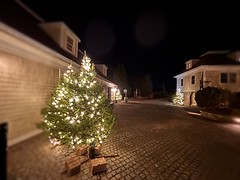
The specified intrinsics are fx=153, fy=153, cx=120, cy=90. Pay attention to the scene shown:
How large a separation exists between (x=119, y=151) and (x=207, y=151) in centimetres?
331

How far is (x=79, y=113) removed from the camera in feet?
14.7

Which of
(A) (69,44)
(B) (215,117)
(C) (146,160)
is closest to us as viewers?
(C) (146,160)

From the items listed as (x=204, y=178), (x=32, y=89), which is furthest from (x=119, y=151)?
(x=32, y=89)

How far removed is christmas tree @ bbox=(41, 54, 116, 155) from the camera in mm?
4422

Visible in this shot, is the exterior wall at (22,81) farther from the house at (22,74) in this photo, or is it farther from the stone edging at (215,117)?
the stone edging at (215,117)

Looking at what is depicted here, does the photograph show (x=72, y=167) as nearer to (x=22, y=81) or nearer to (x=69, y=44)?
(x=22, y=81)

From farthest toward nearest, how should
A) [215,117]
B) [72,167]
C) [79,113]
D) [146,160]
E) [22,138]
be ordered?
[215,117]
[22,138]
[146,160]
[79,113]
[72,167]

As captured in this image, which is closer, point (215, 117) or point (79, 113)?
point (79, 113)

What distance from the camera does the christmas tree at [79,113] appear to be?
14.5 feet

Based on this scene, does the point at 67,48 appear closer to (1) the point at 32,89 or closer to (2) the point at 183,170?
(1) the point at 32,89

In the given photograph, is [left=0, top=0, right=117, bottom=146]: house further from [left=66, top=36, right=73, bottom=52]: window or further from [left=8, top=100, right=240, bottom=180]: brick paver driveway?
[left=66, top=36, right=73, bottom=52]: window

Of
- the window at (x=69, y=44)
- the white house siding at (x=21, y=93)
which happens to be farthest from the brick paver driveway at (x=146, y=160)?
the window at (x=69, y=44)

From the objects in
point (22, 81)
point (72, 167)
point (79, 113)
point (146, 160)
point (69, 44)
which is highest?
point (69, 44)

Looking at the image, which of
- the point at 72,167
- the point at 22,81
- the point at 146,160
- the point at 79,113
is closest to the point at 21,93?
the point at 22,81
